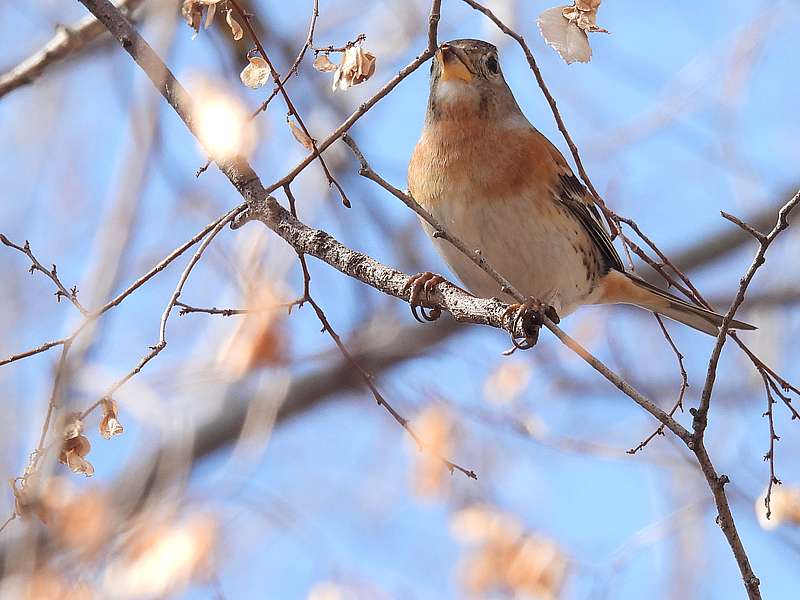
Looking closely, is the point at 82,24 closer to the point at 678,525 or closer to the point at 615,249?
the point at 615,249

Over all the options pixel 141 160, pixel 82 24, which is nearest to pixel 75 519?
pixel 141 160

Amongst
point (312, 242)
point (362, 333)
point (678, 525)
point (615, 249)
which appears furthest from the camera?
point (362, 333)

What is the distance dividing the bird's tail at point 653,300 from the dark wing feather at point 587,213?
7 centimetres

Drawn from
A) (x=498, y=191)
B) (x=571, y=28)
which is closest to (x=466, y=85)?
(x=498, y=191)

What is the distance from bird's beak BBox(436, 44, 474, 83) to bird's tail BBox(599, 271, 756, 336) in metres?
1.03

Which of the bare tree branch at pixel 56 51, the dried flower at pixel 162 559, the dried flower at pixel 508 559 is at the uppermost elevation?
the dried flower at pixel 508 559

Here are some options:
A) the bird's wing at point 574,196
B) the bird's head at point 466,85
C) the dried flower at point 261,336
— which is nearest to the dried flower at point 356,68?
the bird's head at point 466,85

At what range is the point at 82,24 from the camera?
3.12 metres

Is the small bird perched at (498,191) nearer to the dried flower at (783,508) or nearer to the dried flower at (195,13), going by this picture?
the dried flower at (783,508)

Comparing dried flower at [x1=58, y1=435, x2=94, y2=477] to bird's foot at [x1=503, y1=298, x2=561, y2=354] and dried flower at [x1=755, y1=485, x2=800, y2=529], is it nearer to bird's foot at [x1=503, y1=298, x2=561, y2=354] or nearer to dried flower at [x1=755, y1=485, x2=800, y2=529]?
bird's foot at [x1=503, y1=298, x2=561, y2=354]

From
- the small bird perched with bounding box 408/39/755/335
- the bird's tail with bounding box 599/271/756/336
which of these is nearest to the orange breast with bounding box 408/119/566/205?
the small bird perched with bounding box 408/39/755/335

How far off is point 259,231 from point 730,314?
3489 mm

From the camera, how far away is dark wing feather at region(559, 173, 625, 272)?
152 inches

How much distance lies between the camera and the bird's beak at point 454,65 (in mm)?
3730
